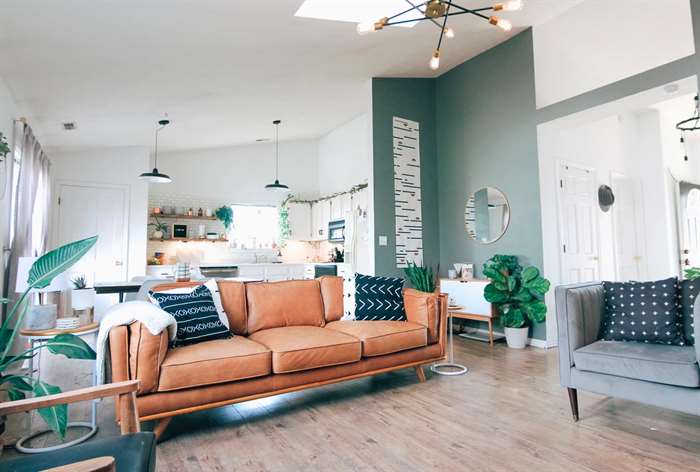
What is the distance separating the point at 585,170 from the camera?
17.6ft

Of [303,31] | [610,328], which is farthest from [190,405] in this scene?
[303,31]

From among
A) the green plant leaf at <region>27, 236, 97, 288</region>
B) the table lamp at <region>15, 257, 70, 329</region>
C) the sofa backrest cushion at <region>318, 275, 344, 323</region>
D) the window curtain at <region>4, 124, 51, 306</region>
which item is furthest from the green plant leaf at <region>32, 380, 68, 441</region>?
the window curtain at <region>4, 124, 51, 306</region>

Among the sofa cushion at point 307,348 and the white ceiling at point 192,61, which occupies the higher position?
the white ceiling at point 192,61

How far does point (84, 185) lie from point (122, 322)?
514 cm

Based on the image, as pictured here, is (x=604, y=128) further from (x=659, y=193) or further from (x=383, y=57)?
(x=383, y=57)

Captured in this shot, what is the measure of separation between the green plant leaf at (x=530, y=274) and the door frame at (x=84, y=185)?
589cm

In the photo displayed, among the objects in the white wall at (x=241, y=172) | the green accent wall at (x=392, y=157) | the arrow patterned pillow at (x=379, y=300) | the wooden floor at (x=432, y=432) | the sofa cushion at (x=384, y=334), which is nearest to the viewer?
the wooden floor at (x=432, y=432)

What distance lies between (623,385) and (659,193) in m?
5.62

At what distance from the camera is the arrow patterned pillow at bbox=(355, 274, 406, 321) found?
3.54 m

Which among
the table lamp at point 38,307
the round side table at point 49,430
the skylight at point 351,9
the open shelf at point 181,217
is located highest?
the skylight at point 351,9

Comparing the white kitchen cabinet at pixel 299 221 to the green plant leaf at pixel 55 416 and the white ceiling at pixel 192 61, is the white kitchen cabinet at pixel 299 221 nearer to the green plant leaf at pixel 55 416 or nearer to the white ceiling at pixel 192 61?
the white ceiling at pixel 192 61

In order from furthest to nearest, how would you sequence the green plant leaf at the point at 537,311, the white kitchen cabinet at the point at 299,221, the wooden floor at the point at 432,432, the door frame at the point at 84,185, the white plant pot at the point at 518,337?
1. the white kitchen cabinet at the point at 299,221
2. the door frame at the point at 84,185
3. the white plant pot at the point at 518,337
4. the green plant leaf at the point at 537,311
5. the wooden floor at the point at 432,432

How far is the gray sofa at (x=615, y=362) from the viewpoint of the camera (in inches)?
82.7

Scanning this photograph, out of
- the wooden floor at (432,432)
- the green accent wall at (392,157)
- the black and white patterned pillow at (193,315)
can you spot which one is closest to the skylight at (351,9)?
the green accent wall at (392,157)
